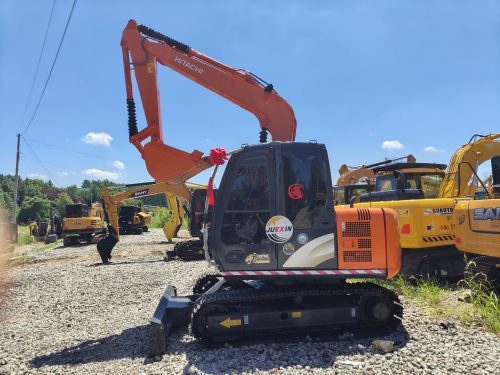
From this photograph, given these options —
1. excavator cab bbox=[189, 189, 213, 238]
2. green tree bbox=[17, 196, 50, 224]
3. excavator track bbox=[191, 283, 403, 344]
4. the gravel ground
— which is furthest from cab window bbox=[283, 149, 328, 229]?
green tree bbox=[17, 196, 50, 224]

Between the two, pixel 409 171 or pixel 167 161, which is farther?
pixel 409 171

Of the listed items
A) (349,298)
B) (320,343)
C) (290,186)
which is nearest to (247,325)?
(320,343)

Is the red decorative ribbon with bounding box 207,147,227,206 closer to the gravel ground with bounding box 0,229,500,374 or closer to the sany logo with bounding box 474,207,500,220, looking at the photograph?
the gravel ground with bounding box 0,229,500,374

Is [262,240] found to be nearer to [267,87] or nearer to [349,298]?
[349,298]

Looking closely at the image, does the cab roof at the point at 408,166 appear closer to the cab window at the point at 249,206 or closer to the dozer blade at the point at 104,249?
the cab window at the point at 249,206

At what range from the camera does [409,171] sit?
377 inches

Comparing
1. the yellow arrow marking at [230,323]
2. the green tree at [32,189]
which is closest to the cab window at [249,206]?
the yellow arrow marking at [230,323]

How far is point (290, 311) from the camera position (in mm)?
4707

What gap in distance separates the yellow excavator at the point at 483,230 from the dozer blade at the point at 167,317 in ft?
14.0

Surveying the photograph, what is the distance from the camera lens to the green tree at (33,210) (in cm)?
3812

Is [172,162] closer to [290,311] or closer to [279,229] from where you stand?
[279,229]

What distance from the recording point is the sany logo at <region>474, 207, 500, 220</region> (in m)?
5.50

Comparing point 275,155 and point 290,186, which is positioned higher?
point 275,155

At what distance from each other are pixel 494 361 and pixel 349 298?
1582 millimetres
